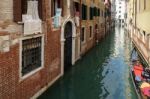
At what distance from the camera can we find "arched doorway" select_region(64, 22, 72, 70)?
19.4m

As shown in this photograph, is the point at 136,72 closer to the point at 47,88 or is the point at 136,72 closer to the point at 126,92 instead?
the point at 126,92

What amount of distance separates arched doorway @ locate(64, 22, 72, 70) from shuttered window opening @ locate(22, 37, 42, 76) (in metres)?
5.58

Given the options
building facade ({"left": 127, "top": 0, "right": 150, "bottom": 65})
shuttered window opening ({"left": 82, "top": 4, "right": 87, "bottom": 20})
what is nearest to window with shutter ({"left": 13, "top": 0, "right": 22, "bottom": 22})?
building facade ({"left": 127, "top": 0, "right": 150, "bottom": 65})

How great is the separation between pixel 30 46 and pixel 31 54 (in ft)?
1.38

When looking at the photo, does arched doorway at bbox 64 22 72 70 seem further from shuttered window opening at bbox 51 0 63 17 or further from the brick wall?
the brick wall

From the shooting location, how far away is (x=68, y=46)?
20.3 meters

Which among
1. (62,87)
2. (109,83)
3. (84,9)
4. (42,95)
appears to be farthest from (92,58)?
(42,95)

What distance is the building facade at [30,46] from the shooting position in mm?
10422

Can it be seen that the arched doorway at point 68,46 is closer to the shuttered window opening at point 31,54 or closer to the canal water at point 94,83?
the canal water at point 94,83

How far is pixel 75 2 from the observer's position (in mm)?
22859

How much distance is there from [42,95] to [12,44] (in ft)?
12.1

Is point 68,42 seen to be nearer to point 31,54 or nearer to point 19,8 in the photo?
point 31,54

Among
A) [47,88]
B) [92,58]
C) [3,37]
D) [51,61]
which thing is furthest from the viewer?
[92,58]

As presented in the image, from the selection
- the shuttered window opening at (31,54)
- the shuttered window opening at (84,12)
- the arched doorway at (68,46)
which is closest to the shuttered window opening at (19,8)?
the shuttered window opening at (31,54)
